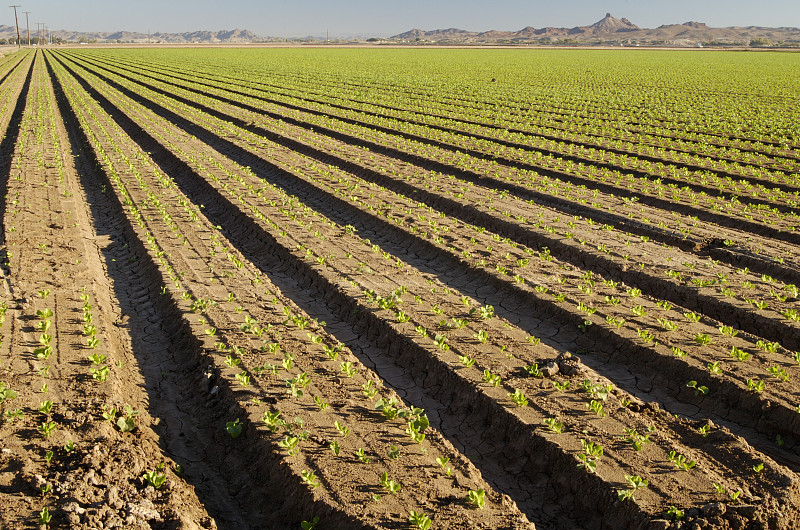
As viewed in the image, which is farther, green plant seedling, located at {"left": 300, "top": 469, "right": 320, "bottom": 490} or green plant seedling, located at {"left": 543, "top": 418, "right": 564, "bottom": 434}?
green plant seedling, located at {"left": 543, "top": 418, "right": 564, "bottom": 434}

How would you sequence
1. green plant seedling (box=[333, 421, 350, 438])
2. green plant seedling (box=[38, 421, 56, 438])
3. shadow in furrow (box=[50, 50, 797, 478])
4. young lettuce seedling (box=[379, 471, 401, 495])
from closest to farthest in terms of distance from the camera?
young lettuce seedling (box=[379, 471, 401, 495]) → green plant seedling (box=[38, 421, 56, 438]) → green plant seedling (box=[333, 421, 350, 438]) → shadow in furrow (box=[50, 50, 797, 478])

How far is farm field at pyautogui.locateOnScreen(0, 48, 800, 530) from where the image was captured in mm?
5070

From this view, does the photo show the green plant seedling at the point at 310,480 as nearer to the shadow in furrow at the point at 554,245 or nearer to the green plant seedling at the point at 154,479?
the green plant seedling at the point at 154,479

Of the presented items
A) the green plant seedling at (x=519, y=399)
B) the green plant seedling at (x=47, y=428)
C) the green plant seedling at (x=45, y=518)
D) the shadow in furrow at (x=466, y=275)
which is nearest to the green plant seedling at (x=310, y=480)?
the green plant seedling at (x=45, y=518)

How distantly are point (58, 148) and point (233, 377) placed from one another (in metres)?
15.8

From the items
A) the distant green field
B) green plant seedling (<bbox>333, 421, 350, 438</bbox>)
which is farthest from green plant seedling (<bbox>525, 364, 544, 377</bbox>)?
the distant green field

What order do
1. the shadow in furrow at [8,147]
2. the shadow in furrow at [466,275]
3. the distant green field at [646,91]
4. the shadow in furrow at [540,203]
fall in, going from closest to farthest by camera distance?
the shadow in furrow at [466,275], the shadow in furrow at [540,203], the shadow in furrow at [8,147], the distant green field at [646,91]

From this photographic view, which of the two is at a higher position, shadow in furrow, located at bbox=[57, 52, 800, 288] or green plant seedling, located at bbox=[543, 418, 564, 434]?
shadow in furrow, located at bbox=[57, 52, 800, 288]

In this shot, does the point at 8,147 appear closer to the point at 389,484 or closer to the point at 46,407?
the point at 46,407

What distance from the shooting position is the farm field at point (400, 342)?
5.07 m

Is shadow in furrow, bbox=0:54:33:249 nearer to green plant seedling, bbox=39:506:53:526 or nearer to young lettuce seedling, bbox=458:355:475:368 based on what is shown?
green plant seedling, bbox=39:506:53:526

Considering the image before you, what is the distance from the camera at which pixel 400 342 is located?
300 inches

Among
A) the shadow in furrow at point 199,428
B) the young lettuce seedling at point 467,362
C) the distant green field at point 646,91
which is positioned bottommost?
the shadow in furrow at point 199,428

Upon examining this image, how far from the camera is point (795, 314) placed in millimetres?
7906
